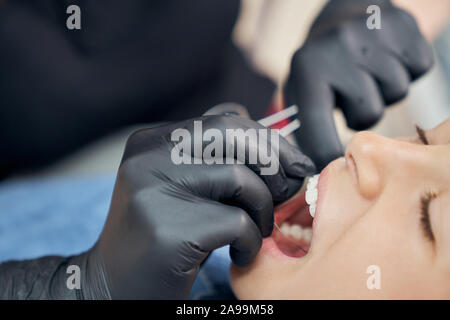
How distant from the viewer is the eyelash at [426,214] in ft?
2.27

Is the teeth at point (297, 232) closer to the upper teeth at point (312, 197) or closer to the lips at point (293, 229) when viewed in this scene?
the lips at point (293, 229)

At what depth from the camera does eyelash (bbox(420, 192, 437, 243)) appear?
0.69 metres

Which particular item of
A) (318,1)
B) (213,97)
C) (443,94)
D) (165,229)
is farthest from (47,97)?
(443,94)

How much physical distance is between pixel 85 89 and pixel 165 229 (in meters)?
0.81

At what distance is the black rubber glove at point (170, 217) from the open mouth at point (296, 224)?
0.29 feet

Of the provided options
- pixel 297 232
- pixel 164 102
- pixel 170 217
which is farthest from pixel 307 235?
pixel 164 102

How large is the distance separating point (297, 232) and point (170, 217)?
362 mm

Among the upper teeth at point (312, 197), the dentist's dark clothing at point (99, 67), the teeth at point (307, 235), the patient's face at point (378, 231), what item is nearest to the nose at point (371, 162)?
the patient's face at point (378, 231)

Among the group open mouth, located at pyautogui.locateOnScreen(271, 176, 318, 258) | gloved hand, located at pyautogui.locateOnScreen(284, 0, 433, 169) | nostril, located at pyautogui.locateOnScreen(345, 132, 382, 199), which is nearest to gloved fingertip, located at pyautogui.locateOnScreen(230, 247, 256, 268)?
open mouth, located at pyautogui.locateOnScreen(271, 176, 318, 258)

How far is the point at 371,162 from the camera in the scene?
0.76 metres

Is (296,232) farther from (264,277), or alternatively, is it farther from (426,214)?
(426,214)

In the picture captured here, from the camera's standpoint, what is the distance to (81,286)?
87cm

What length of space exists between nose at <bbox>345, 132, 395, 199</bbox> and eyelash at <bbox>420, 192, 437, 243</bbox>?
0.24 feet
